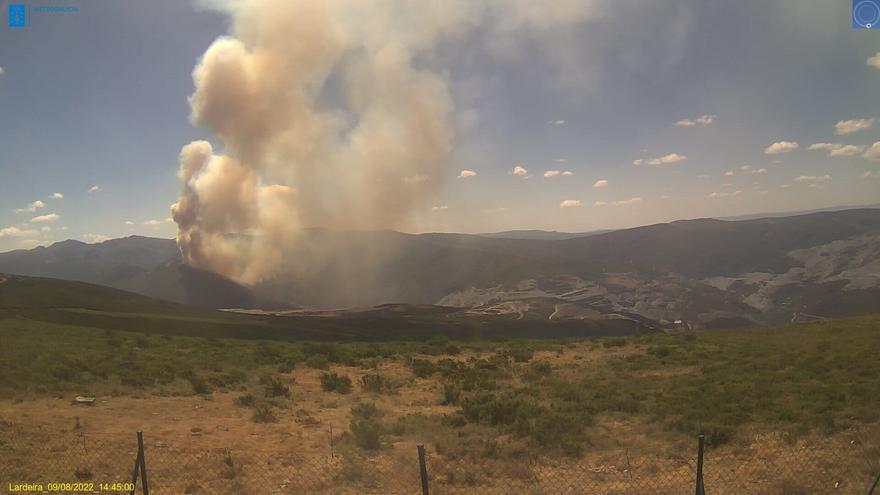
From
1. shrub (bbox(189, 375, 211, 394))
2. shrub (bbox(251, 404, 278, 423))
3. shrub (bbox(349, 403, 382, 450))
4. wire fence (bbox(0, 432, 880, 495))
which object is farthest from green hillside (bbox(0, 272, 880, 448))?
shrub (bbox(251, 404, 278, 423))

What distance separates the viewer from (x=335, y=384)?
70.7ft

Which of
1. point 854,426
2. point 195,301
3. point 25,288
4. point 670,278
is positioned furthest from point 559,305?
point 854,426

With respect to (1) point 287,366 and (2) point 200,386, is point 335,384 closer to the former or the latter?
(2) point 200,386

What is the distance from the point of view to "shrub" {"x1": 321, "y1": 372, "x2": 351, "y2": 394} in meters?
20.9

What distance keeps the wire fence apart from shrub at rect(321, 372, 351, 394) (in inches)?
321

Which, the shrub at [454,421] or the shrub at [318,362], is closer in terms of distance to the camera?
the shrub at [454,421]

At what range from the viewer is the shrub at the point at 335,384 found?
2094 centimetres

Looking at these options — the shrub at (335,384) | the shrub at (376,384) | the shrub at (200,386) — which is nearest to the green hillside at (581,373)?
the shrub at (200,386)

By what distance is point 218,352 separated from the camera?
29.9 meters

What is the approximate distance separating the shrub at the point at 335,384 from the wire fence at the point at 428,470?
8148 millimetres

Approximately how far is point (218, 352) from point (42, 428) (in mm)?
16557

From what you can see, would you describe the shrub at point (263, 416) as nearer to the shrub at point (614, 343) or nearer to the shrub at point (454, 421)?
the shrub at point (454, 421)

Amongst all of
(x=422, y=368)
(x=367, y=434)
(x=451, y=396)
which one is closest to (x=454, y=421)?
(x=367, y=434)

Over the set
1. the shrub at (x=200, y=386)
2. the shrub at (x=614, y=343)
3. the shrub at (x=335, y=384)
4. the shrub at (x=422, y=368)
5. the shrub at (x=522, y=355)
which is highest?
the shrub at (x=200, y=386)
